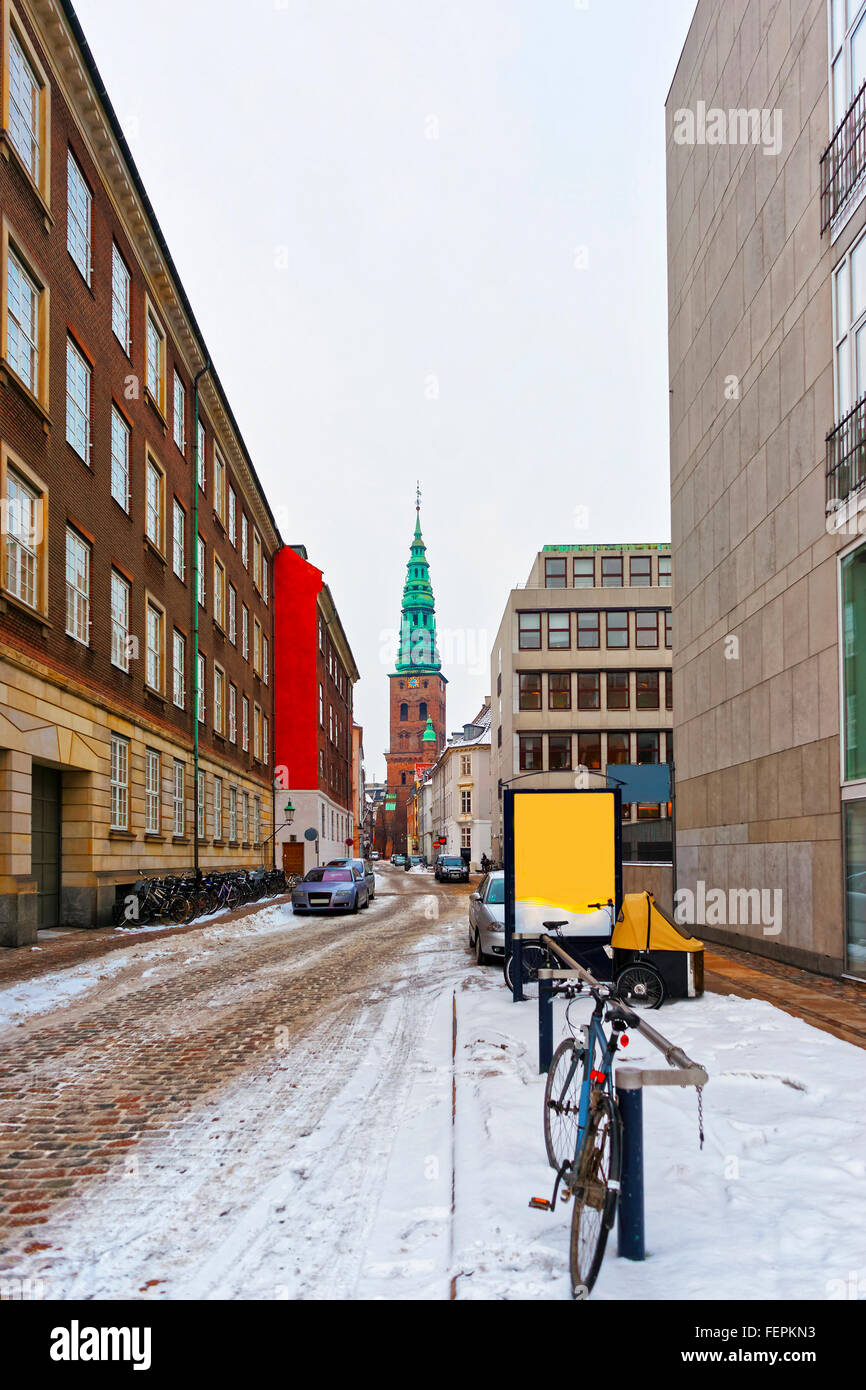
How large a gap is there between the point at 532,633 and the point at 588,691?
4.47 m

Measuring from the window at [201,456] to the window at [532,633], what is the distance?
27881 mm

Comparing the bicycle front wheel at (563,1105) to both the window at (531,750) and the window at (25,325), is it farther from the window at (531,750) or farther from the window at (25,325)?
the window at (531,750)

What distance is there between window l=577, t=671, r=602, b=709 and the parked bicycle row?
28.6m

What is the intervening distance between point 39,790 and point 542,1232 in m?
16.4

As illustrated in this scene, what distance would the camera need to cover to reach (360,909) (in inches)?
1179

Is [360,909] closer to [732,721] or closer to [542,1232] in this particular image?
[732,721]

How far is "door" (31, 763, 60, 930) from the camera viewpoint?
741 inches

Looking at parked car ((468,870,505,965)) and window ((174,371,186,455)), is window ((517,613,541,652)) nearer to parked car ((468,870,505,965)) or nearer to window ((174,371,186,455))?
window ((174,371,186,455))

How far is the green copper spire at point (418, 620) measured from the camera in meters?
144

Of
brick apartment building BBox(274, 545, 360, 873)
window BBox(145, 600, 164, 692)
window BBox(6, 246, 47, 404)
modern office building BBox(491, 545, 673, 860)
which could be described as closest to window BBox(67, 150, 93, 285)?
window BBox(6, 246, 47, 404)

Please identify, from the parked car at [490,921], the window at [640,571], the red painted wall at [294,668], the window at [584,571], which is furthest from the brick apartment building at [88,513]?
the window at [640,571]

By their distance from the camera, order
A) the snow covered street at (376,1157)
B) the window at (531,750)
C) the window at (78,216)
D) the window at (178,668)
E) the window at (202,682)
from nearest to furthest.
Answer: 1. the snow covered street at (376,1157)
2. the window at (78,216)
3. the window at (178,668)
4. the window at (202,682)
5. the window at (531,750)

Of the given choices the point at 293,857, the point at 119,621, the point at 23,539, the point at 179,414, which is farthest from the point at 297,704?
the point at 23,539
